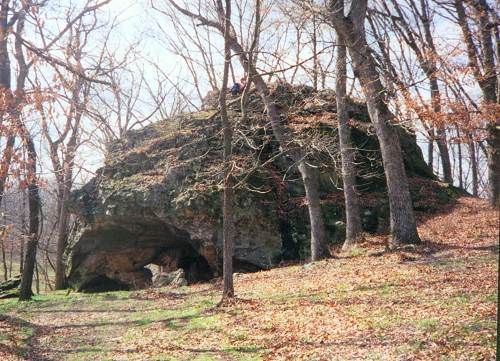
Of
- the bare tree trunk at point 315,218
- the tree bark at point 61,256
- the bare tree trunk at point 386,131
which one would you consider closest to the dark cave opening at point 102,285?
the tree bark at point 61,256

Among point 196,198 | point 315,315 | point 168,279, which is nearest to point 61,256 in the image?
point 168,279

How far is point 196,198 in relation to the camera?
639 inches

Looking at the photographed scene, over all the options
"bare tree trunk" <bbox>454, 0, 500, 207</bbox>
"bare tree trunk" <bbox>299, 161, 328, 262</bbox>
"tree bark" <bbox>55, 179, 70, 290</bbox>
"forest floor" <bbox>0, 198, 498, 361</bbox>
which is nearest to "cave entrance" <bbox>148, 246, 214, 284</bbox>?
"forest floor" <bbox>0, 198, 498, 361</bbox>

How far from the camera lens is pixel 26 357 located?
832 cm

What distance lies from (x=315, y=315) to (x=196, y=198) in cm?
906

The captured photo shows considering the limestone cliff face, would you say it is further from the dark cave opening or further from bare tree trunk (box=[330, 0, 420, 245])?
bare tree trunk (box=[330, 0, 420, 245])

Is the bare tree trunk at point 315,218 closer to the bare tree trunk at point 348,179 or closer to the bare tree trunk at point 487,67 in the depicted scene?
the bare tree trunk at point 348,179

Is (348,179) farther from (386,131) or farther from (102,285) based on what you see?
(102,285)

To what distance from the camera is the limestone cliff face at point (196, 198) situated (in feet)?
53.1

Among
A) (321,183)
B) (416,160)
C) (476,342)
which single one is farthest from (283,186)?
(476,342)

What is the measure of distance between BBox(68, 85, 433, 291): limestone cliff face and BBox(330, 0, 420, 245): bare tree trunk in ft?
10.1

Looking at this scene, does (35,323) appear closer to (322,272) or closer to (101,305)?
(101,305)

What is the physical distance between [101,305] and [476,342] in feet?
35.5

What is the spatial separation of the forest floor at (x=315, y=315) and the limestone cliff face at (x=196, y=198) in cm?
247
